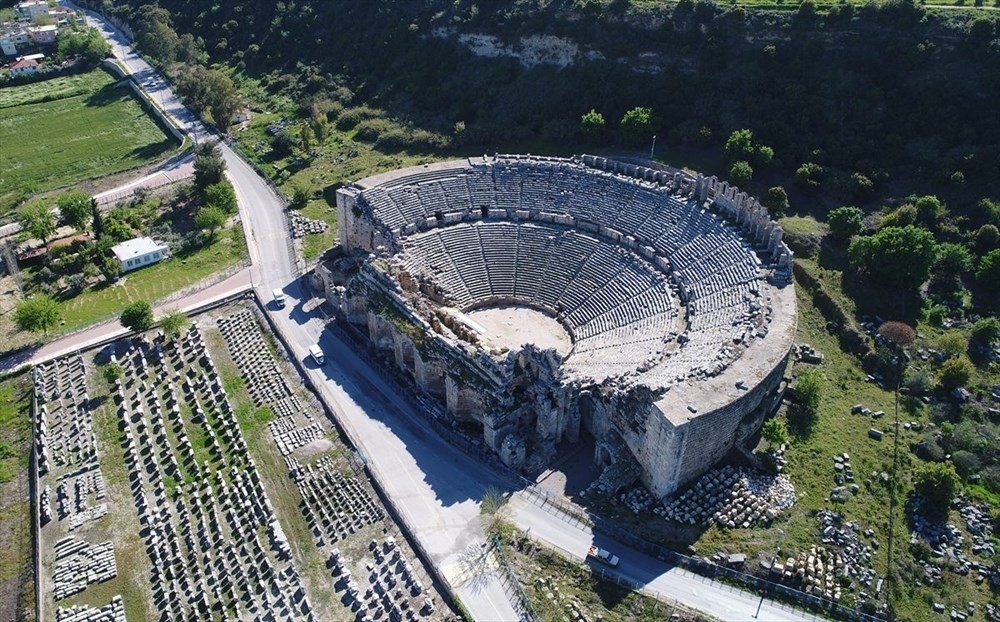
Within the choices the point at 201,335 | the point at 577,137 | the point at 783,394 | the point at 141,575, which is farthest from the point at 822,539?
the point at 577,137

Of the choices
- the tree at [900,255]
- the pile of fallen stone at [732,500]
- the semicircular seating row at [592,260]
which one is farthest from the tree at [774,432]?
the tree at [900,255]

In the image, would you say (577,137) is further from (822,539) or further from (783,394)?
(822,539)

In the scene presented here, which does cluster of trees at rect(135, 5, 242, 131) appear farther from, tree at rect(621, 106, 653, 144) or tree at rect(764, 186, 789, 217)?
tree at rect(764, 186, 789, 217)

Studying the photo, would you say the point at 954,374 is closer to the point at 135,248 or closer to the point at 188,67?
the point at 135,248

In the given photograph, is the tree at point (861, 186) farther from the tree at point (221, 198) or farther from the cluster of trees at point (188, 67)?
the cluster of trees at point (188, 67)

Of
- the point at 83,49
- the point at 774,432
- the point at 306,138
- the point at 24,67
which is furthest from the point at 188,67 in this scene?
the point at 774,432

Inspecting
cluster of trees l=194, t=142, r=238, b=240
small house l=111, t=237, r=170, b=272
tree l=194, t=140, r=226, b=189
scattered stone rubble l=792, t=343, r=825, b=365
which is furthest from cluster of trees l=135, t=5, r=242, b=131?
scattered stone rubble l=792, t=343, r=825, b=365
